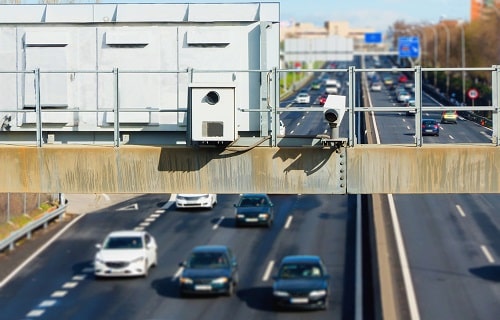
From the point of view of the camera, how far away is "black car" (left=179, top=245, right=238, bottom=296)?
3434 centimetres

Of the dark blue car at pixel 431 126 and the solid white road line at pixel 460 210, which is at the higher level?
the dark blue car at pixel 431 126

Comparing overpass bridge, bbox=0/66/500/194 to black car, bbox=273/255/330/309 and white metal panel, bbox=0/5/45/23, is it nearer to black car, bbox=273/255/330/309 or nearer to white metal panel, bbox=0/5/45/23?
white metal panel, bbox=0/5/45/23

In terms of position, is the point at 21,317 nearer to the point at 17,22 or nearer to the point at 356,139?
the point at 17,22

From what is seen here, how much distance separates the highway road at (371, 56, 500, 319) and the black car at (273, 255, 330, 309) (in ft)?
8.92

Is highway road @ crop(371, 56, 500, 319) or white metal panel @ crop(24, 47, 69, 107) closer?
highway road @ crop(371, 56, 500, 319)

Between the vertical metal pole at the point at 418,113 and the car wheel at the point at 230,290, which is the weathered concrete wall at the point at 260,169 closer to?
the vertical metal pole at the point at 418,113

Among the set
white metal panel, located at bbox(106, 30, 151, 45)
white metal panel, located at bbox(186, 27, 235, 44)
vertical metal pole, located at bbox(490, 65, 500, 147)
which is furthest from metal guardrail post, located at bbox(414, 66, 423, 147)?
white metal panel, located at bbox(106, 30, 151, 45)

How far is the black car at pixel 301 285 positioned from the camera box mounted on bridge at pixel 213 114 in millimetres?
18003

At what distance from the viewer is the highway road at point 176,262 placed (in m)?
32.7

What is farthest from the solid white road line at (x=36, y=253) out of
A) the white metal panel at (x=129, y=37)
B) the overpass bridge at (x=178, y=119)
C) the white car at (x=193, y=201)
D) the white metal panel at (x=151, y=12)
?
the white metal panel at (x=151, y=12)

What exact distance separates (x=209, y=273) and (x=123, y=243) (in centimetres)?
483

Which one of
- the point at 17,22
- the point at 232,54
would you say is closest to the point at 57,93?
the point at 17,22

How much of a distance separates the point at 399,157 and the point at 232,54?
3.39 meters

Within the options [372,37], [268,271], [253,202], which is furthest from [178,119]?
[372,37]
